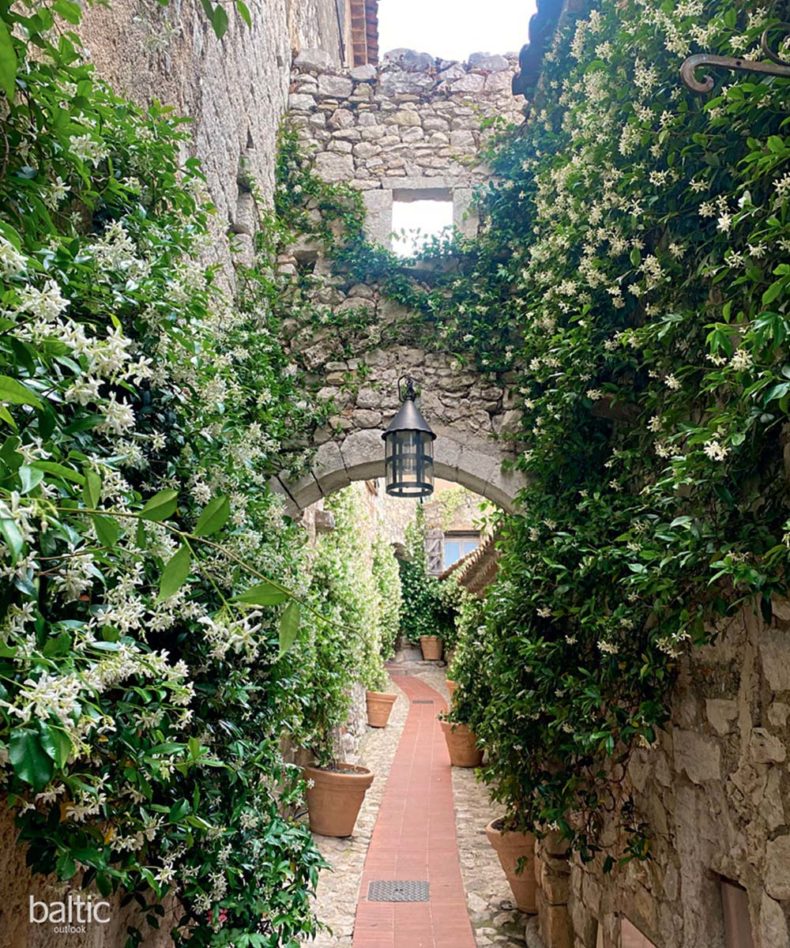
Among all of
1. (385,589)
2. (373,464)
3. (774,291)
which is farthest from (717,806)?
(385,589)

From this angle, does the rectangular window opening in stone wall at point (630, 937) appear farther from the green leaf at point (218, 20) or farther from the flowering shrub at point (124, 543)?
the green leaf at point (218, 20)

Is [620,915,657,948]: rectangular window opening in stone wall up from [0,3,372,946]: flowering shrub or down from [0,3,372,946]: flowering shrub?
down

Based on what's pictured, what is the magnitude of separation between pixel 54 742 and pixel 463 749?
7.20 meters

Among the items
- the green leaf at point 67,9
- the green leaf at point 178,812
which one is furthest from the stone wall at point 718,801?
the green leaf at point 67,9

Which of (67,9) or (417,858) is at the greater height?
(67,9)

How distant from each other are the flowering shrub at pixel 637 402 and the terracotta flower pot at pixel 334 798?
2055 millimetres

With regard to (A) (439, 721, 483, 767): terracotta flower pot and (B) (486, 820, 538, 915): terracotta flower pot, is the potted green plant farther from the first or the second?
(B) (486, 820, 538, 915): terracotta flower pot

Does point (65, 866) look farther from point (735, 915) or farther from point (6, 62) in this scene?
point (735, 915)

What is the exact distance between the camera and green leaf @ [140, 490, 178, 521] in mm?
721

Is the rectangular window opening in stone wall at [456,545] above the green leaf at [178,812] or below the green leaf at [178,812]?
above

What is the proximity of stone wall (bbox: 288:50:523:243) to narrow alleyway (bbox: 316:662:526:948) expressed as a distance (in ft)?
13.9

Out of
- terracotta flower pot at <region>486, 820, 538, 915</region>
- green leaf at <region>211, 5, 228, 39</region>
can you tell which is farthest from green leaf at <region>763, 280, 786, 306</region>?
terracotta flower pot at <region>486, 820, 538, 915</region>
